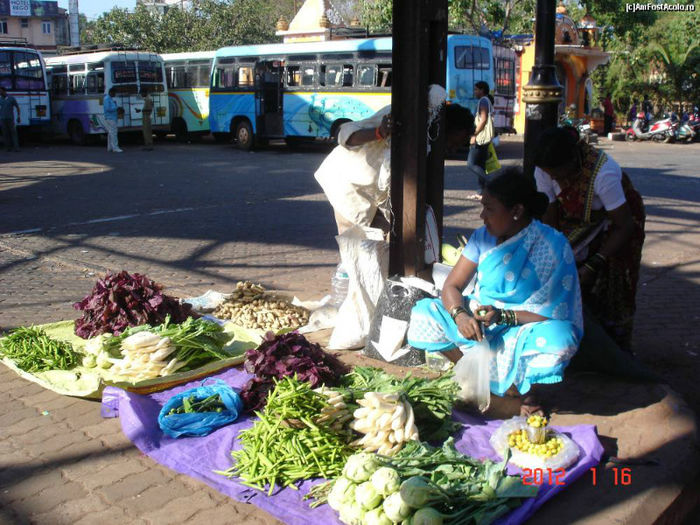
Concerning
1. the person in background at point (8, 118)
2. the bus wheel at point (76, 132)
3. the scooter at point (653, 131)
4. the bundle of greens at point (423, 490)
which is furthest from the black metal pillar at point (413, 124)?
the scooter at point (653, 131)

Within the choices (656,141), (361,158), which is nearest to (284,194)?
(361,158)

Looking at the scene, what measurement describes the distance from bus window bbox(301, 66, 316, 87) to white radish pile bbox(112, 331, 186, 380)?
1624 cm

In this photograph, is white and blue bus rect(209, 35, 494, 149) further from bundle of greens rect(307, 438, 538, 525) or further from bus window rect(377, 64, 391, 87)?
bundle of greens rect(307, 438, 538, 525)

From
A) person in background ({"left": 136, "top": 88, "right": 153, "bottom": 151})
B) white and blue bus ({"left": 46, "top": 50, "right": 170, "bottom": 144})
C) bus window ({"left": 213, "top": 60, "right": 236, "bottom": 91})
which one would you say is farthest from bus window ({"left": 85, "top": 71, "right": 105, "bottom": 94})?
bus window ({"left": 213, "top": 60, "right": 236, "bottom": 91})

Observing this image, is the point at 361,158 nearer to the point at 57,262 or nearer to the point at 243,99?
the point at 57,262

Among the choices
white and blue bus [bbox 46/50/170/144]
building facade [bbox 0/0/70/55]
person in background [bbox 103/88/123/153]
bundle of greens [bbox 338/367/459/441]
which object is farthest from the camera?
building facade [bbox 0/0/70/55]

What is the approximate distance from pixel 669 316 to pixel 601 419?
2256 millimetres

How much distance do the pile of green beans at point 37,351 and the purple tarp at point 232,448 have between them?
0.76m

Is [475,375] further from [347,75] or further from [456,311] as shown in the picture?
[347,75]

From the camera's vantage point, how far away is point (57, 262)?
23.7 feet

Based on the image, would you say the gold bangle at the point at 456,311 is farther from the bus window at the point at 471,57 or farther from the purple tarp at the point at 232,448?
the bus window at the point at 471,57

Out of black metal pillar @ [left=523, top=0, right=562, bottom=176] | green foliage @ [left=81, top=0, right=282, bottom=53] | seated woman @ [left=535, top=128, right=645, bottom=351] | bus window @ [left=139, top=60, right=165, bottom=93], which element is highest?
green foliage @ [left=81, top=0, right=282, bottom=53]

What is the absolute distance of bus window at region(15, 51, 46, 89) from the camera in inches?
835

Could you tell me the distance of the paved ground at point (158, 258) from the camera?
304 centimetres
